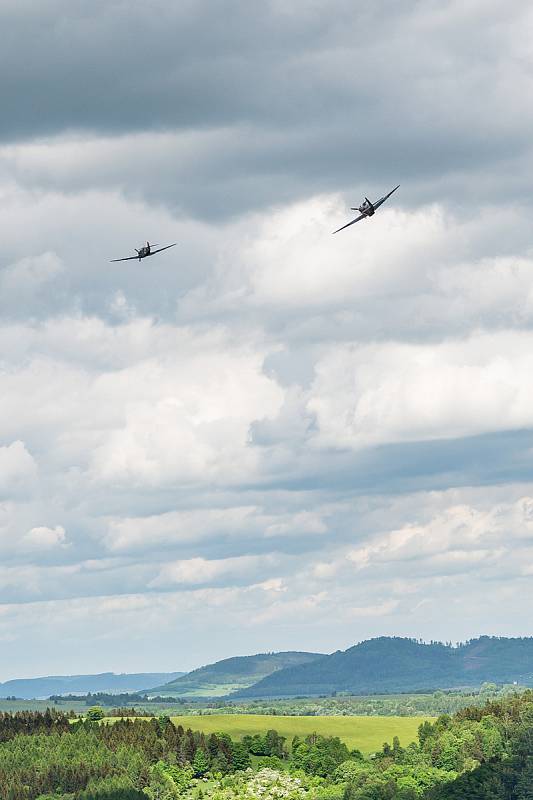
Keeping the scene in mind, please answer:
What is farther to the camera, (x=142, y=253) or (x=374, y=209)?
(x=142, y=253)

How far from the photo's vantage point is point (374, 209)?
178 m

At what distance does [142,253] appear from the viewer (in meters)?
197

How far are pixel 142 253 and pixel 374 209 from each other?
36.4 meters
